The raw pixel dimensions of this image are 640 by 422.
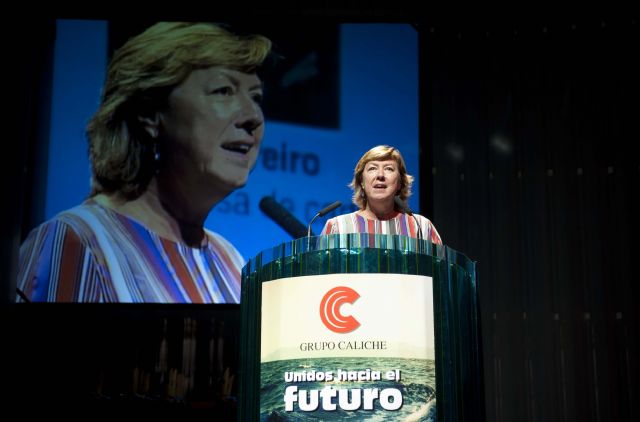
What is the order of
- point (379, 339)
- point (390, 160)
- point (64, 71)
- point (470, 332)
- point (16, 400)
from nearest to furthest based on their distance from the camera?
point (379, 339), point (470, 332), point (390, 160), point (16, 400), point (64, 71)

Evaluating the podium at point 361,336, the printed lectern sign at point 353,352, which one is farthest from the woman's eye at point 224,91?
the printed lectern sign at point 353,352

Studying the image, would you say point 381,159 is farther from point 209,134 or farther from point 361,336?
point 209,134

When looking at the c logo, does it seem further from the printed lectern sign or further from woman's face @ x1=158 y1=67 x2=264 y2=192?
woman's face @ x1=158 y1=67 x2=264 y2=192

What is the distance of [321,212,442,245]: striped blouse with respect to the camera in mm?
2859

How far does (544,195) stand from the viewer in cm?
517

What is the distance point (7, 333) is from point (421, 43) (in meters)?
3.20

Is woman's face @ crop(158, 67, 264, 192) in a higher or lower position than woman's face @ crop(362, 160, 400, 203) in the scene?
higher

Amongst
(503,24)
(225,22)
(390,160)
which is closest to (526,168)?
(503,24)

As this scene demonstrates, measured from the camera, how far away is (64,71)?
16.9 feet

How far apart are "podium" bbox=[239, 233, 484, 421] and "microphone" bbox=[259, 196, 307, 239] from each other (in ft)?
8.40

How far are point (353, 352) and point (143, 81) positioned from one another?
3.55 metres

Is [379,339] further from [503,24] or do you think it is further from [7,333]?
[503,24]

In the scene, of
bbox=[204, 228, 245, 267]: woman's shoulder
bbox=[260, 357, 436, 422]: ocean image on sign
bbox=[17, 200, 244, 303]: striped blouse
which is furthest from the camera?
bbox=[204, 228, 245, 267]: woman's shoulder

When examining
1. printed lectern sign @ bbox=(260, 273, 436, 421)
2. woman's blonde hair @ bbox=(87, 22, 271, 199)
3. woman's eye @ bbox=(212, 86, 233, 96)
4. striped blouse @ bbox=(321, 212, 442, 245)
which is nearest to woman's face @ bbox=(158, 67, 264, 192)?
woman's eye @ bbox=(212, 86, 233, 96)
